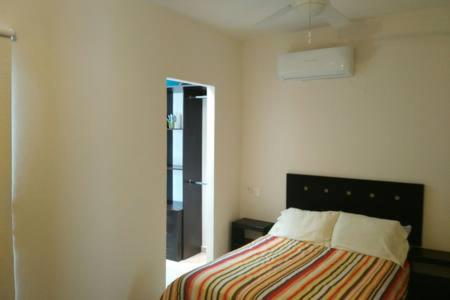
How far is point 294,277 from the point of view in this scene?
7.86ft

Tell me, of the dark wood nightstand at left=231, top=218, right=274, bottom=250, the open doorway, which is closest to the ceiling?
the open doorway

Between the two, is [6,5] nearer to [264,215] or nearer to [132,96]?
[132,96]

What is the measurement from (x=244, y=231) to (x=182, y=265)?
79 cm

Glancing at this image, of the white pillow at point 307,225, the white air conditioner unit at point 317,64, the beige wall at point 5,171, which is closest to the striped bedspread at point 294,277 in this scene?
the white pillow at point 307,225

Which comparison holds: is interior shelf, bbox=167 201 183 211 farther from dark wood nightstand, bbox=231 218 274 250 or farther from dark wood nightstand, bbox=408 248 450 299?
dark wood nightstand, bbox=408 248 450 299

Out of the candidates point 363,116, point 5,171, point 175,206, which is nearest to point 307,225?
point 363,116

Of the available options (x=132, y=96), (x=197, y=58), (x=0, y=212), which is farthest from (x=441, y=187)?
(x=0, y=212)

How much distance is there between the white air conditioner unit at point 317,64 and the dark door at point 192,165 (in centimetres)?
105

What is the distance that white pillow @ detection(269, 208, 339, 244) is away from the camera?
10.2 feet

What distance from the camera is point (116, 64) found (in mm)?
2537

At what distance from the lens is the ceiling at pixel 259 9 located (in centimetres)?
282

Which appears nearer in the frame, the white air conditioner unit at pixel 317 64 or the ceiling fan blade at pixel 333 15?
the ceiling fan blade at pixel 333 15

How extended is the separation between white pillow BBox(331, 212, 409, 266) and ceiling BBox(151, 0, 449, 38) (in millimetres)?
1788

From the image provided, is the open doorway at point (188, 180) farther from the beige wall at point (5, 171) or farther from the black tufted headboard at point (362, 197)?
the beige wall at point (5, 171)
